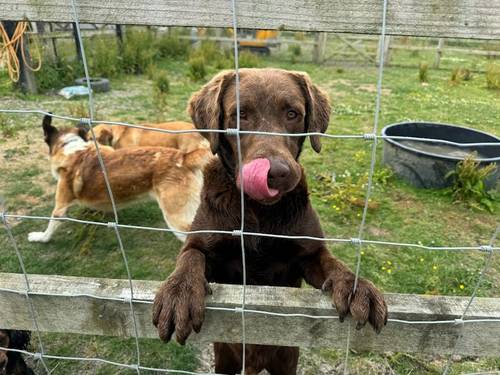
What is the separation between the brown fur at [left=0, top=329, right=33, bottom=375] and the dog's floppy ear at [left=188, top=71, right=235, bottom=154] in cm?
152

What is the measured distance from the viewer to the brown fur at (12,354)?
6.87 feet

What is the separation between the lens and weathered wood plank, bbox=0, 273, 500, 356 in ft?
4.50

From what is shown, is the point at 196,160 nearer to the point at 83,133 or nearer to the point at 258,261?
the point at 83,133

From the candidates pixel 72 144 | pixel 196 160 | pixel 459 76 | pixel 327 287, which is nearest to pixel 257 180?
pixel 327 287

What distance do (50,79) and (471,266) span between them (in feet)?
30.3

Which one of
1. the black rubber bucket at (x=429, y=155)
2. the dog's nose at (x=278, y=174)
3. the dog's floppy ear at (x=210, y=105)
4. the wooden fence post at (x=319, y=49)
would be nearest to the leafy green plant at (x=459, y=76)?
the wooden fence post at (x=319, y=49)

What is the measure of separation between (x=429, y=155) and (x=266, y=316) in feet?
13.2

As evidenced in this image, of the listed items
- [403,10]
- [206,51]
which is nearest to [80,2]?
[403,10]

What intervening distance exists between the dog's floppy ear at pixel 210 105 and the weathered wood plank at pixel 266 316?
0.91 m

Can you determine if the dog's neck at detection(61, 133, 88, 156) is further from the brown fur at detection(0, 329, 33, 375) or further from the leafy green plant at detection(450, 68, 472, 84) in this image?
the leafy green plant at detection(450, 68, 472, 84)

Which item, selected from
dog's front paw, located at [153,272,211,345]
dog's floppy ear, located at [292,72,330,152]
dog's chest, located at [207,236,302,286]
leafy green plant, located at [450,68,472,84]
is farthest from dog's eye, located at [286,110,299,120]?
leafy green plant, located at [450,68,472,84]

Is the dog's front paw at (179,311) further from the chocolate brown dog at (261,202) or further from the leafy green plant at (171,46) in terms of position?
the leafy green plant at (171,46)

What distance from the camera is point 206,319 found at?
4.66 feet

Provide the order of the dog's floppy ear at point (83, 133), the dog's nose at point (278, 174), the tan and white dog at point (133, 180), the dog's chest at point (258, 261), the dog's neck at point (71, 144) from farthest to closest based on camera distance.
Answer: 1. the dog's floppy ear at point (83, 133)
2. the dog's neck at point (71, 144)
3. the tan and white dog at point (133, 180)
4. the dog's chest at point (258, 261)
5. the dog's nose at point (278, 174)
